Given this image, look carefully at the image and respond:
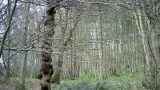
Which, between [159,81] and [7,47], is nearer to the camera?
[7,47]

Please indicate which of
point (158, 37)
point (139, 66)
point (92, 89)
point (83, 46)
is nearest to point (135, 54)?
point (139, 66)

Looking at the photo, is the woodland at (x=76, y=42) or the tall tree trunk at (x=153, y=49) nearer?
the woodland at (x=76, y=42)

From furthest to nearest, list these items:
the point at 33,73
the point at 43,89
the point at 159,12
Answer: the point at 33,73 → the point at 43,89 → the point at 159,12

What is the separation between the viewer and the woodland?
4.09 metres

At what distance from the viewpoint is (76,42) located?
4.94 meters

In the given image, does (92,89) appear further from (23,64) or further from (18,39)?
(18,39)

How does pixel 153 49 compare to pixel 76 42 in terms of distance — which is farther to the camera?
pixel 153 49

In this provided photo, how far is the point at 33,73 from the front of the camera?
26.0 m

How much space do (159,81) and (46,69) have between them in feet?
18.3

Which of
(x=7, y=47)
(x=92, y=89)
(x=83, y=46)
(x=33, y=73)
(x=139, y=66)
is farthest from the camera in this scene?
(x=33, y=73)

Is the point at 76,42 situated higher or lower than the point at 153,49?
higher

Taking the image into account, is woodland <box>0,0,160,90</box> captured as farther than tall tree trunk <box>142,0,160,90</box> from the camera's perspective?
No

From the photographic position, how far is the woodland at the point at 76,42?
409 cm

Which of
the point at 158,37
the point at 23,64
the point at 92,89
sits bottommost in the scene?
the point at 92,89
